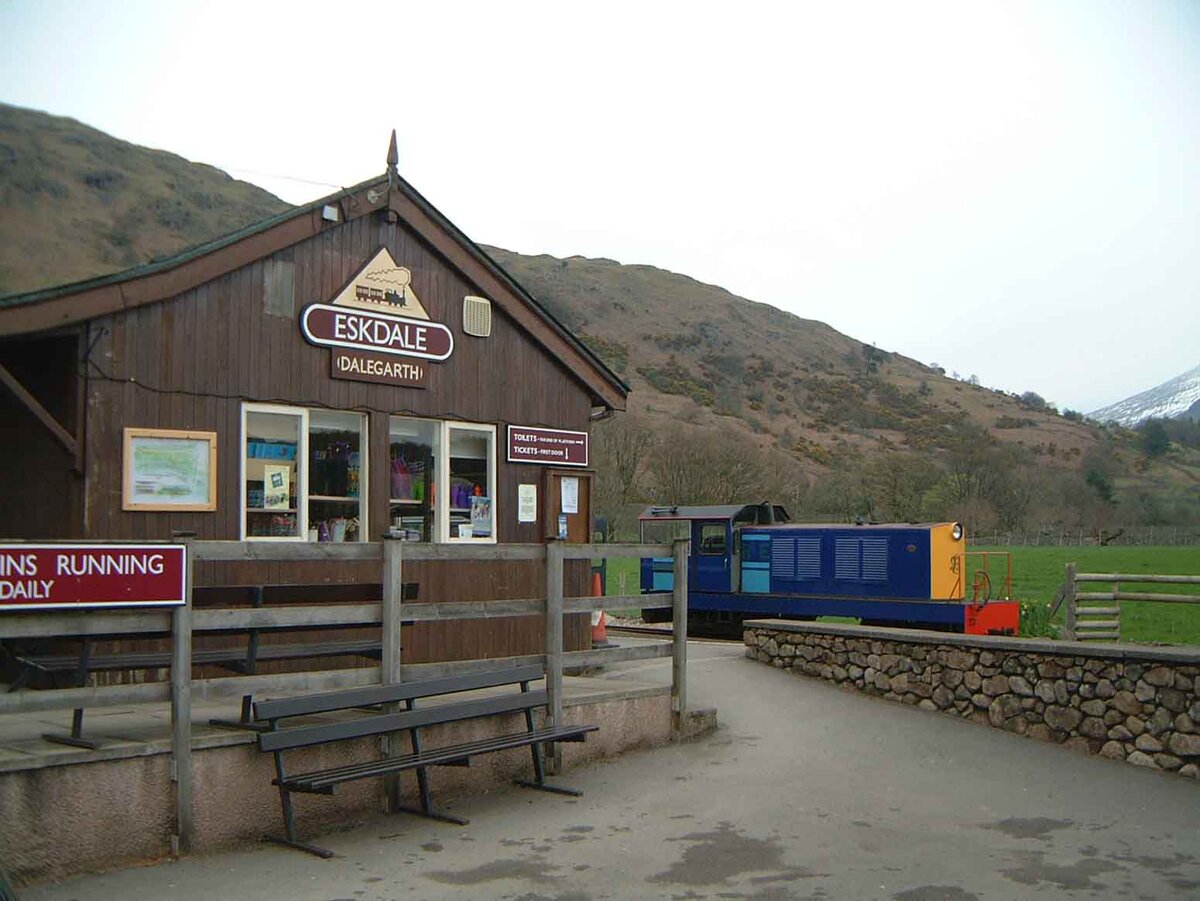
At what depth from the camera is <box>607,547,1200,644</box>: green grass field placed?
23641mm

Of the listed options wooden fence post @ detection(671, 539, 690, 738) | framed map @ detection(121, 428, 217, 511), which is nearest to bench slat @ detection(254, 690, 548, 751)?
wooden fence post @ detection(671, 539, 690, 738)

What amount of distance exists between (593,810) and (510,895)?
6.62ft

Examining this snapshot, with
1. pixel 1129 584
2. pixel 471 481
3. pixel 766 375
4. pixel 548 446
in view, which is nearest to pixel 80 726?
pixel 471 481

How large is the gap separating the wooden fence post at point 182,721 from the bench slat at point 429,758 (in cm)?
54

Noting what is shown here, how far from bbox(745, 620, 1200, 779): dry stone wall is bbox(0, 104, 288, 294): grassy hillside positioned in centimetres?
7448

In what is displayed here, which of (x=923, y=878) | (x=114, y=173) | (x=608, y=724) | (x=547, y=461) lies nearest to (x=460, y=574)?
(x=547, y=461)

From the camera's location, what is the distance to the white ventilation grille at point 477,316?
40.6 feet

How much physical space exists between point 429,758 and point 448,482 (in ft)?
14.3

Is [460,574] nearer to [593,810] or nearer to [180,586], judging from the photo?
[593,810]

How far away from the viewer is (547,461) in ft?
42.8

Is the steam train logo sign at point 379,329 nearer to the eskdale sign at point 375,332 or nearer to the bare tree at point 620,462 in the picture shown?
the eskdale sign at point 375,332

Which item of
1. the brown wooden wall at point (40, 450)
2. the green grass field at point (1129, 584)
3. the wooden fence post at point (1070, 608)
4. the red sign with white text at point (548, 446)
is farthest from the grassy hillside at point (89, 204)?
the brown wooden wall at point (40, 450)

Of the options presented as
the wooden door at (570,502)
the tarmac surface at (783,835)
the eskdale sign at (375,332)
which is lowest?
the tarmac surface at (783,835)

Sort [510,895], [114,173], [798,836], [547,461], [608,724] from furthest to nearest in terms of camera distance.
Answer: [114,173] < [547,461] < [608,724] < [798,836] < [510,895]
